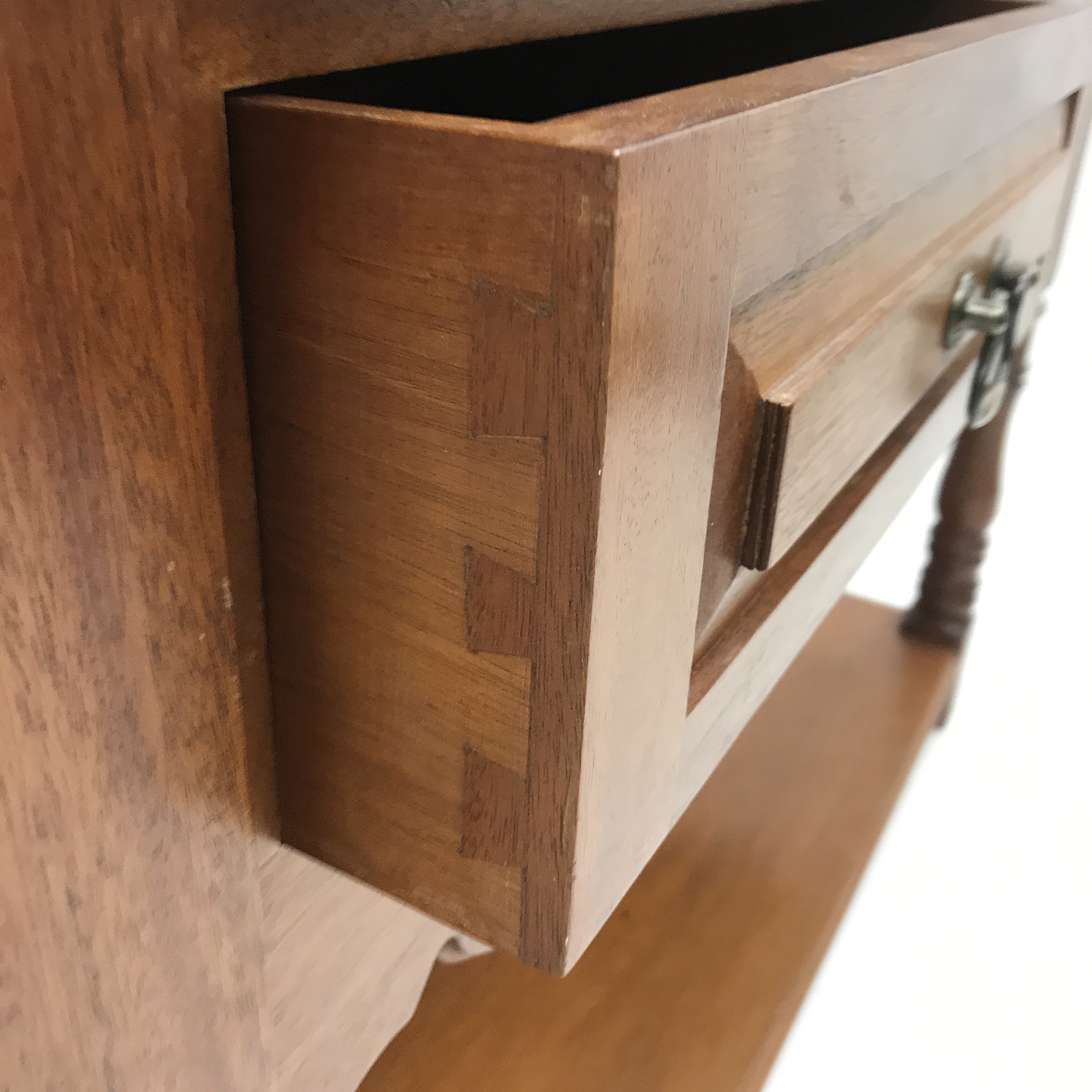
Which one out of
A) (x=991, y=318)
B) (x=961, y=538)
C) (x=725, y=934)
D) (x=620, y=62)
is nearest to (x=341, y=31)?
(x=620, y=62)

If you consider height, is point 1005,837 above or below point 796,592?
below

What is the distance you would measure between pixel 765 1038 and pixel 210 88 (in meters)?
0.58

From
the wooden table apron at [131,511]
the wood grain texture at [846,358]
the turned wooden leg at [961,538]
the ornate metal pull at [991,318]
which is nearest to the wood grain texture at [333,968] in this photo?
the wooden table apron at [131,511]

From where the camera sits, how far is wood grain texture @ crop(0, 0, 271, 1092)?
0.64ft

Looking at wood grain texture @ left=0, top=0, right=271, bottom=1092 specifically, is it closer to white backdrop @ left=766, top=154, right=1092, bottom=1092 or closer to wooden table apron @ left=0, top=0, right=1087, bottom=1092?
Answer: wooden table apron @ left=0, top=0, right=1087, bottom=1092

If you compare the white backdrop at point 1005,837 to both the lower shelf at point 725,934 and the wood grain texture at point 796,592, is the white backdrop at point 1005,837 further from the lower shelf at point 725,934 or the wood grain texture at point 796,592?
the wood grain texture at point 796,592

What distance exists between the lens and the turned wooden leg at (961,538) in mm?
928

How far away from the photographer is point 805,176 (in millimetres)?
265

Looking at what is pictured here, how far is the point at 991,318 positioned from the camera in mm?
466

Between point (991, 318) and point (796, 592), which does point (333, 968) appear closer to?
point (796, 592)

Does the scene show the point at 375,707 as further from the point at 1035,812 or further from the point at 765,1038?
the point at 1035,812

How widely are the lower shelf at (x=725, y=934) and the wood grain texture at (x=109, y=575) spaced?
312 mm

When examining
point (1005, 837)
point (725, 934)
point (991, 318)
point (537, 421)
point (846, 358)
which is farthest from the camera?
point (1005, 837)

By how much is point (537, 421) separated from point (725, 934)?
0.58 metres
